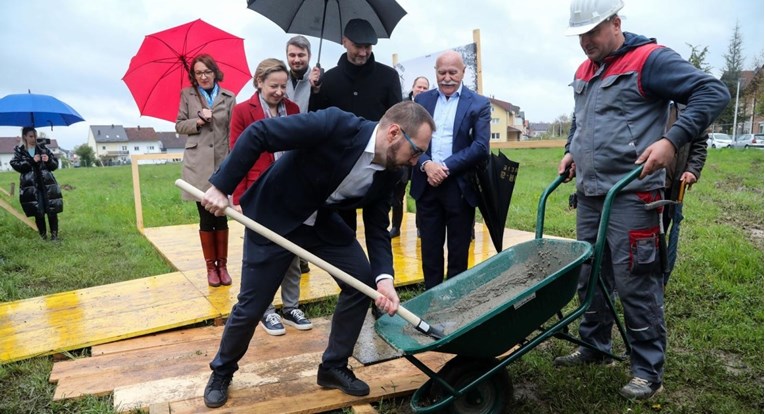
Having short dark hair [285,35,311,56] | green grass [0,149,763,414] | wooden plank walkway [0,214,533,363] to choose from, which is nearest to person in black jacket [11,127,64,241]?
green grass [0,149,763,414]

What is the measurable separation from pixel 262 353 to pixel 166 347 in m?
0.64

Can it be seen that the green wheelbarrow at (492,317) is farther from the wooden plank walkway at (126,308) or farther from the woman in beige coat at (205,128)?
the woman in beige coat at (205,128)

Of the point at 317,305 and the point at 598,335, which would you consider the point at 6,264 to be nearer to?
the point at 317,305

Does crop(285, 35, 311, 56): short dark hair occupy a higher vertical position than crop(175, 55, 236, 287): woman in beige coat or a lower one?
higher

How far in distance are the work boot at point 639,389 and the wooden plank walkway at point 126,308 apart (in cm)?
205

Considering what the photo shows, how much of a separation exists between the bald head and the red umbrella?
2138 millimetres

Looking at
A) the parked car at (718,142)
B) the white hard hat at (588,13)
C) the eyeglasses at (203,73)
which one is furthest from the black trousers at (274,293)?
the parked car at (718,142)

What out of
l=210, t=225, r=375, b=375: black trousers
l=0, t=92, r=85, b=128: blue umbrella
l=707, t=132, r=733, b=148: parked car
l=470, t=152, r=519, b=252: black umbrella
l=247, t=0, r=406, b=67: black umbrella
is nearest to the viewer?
l=210, t=225, r=375, b=375: black trousers

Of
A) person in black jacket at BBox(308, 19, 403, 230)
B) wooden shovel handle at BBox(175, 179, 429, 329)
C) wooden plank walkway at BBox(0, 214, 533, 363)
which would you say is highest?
person in black jacket at BBox(308, 19, 403, 230)

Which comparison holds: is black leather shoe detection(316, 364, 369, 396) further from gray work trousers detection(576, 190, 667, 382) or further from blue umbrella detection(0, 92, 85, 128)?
blue umbrella detection(0, 92, 85, 128)

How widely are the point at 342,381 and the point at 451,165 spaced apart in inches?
60.0

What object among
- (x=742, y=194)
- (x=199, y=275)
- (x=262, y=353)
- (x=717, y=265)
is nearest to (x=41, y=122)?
(x=199, y=275)

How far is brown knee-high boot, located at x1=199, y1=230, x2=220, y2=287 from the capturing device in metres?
4.29

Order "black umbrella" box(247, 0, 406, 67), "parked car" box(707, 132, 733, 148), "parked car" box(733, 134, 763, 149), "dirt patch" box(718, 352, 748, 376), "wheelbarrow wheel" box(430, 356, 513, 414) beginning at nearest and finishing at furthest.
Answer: "wheelbarrow wheel" box(430, 356, 513, 414), "dirt patch" box(718, 352, 748, 376), "black umbrella" box(247, 0, 406, 67), "parked car" box(733, 134, 763, 149), "parked car" box(707, 132, 733, 148)
